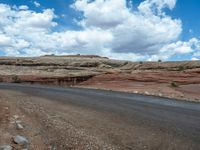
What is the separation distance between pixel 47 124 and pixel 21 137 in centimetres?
247

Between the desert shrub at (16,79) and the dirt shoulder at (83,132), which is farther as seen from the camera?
the desert shrub at (16,79)

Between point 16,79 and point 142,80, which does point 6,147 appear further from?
point 16,79

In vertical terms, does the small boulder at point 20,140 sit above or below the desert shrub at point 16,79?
above

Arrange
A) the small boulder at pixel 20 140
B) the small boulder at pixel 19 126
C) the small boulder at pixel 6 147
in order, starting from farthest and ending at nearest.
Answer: the small boulder at pixel 19 126, the small boulder at pixel 20 140, the small boulder at pixel 6 147

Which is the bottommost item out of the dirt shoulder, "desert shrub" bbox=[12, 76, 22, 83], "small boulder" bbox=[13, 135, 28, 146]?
"desert shrub" bbox=[12, 76, 22, 83]

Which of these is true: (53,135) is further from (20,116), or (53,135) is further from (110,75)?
(110,75)

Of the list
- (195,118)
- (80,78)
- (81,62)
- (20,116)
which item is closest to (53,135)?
(20,116)

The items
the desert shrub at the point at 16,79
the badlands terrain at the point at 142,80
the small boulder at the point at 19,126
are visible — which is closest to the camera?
the small boulder at the point at 19,126

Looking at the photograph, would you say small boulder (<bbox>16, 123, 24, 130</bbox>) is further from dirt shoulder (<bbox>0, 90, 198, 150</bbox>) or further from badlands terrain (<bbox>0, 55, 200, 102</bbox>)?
badlands terrain (<bbox>0, 55, 200, 102</bbox>)

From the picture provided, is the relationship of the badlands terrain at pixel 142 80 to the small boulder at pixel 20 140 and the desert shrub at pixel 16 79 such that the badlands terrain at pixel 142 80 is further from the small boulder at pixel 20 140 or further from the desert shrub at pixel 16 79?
the small boulder at pixel 20 140

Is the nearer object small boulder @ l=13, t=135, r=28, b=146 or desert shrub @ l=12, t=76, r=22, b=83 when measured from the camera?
small boulder @ l=13, t=135, r=28, b=146

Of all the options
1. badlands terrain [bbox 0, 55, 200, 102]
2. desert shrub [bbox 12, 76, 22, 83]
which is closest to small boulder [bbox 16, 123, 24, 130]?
badlands terrain [bbox 0, 55, 200, 102]

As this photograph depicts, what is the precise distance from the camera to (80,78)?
4938 cm

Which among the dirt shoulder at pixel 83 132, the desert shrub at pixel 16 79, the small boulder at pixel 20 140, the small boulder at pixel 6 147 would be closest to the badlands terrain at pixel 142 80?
the desert shrub at pixel 16 79
